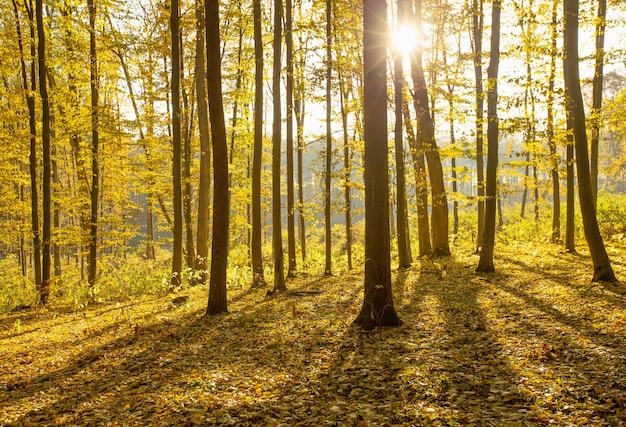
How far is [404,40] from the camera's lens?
1330cm

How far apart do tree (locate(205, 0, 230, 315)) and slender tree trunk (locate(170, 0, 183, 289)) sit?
407 centimetres

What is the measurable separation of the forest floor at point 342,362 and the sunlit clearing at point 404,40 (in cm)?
788

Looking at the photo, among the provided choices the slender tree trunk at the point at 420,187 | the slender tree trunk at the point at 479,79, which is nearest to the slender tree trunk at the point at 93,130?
the slender tree trunk at the point at 420,187

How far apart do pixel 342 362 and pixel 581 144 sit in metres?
7.20

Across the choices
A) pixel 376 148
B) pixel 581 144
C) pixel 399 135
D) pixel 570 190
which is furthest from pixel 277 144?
pixel 570 190

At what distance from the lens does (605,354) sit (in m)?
5.23

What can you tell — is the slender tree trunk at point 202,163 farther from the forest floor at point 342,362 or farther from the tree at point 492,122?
the tree at point 492,122

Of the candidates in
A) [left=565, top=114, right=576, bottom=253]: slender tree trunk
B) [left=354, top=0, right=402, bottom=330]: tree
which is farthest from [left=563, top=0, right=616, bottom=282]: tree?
[left=354, top=0, right=402, bottom=330]: tree

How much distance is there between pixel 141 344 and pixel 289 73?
920 centimetres

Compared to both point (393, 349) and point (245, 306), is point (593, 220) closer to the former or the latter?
point (393, 349)

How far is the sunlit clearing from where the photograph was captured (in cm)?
1277

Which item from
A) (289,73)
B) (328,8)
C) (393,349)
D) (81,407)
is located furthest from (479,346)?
(328,8)

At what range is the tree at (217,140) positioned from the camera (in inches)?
326

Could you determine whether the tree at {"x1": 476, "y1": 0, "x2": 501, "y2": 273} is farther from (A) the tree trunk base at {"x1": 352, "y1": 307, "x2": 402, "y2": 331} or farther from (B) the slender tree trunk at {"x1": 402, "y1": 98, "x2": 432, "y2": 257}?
(A) the tree trunk base at {"x1": 352, "y1": 307, "x2": 402, "y2": 331}
